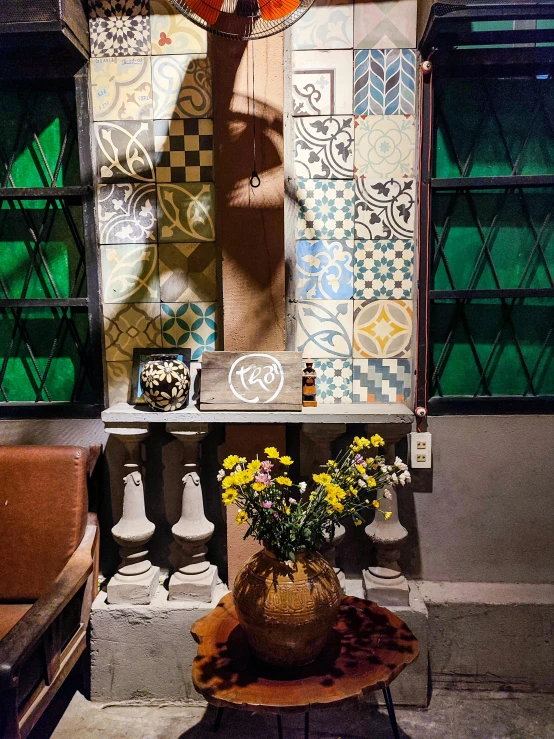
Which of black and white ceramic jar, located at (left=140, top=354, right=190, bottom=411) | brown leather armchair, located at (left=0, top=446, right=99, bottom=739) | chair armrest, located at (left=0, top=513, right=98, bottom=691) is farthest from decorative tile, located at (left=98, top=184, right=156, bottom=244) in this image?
chair armrest, located at (left=0, top=513, right=98, bottom=691)

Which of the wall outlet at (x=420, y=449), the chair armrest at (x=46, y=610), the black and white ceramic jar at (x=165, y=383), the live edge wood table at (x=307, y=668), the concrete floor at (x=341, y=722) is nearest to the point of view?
the live edge wood table at (x=307, y=668)

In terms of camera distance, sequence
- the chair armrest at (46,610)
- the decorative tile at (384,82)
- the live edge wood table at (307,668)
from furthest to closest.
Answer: the decorative tile at (384,82)
the chair armrest at (46,610)
the live edge wood table at (307,668)

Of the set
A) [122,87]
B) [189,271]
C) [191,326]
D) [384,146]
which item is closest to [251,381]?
[191,326]

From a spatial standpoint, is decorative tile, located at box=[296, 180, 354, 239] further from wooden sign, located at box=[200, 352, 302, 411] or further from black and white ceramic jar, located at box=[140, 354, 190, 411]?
black and white ceramic jar, located at box=[140, 354, 190, 411]

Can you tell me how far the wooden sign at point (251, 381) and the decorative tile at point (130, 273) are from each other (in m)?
0.49

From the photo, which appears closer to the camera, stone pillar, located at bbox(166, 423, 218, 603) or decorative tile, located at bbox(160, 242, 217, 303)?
stone pillar, located at bbox(166, 423, 218, 603)

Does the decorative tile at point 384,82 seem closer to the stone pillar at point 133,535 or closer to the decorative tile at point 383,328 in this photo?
the decorative tile at point 383,328

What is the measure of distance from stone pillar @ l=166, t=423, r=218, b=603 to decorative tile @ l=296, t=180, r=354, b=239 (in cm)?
101

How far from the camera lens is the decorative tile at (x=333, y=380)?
2529mm

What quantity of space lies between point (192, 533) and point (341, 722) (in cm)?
98

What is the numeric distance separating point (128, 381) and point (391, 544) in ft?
4.64

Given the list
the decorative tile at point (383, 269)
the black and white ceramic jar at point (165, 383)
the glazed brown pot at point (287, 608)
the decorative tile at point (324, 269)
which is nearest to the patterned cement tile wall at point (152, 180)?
the black and white ceramic jar at point (165, 383)

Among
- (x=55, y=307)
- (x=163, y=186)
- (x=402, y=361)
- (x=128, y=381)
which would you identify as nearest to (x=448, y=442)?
(x=402, y=361)

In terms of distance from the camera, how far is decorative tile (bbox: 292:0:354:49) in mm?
2354
